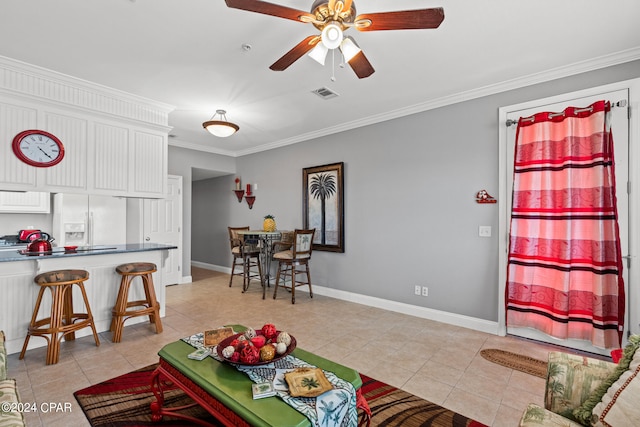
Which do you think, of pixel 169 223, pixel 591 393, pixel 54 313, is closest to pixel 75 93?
pixel 54 313

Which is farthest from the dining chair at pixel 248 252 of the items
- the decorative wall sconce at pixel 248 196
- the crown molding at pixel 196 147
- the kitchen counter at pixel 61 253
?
the crown molding at pixel 196 147

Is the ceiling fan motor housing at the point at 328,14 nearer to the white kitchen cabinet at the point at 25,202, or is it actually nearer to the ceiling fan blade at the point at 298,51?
the ceiling fan blade at the point at 298,51

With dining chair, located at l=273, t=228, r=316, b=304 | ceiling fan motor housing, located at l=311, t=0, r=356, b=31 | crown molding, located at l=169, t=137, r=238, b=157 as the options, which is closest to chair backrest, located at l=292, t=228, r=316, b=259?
dining chair, located at l=273, t=228, r=316, b=304

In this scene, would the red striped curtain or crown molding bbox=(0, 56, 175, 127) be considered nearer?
the red striped curtain

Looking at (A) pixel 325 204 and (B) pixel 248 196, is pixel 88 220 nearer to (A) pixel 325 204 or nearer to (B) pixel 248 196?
(B) pixel 248 196

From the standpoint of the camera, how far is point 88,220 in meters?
3.78

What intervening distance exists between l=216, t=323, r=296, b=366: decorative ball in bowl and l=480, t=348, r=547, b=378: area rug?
2030 mm

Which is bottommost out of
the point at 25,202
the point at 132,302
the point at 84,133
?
the point at 132,302

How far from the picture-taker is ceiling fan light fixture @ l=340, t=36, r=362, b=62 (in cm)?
200

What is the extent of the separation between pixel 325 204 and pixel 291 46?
267 cm

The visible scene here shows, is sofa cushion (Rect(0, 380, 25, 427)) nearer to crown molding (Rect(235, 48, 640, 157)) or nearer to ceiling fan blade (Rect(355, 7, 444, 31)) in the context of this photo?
ceiling fan blade (Rect(355, 7, 444, 31))

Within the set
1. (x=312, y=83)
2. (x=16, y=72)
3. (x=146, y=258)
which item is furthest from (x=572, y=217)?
(x=16, y=72)

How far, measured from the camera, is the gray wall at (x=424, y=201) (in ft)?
11.2

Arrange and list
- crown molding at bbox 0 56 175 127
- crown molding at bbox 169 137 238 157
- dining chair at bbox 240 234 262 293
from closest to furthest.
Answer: crown molding at bbox 0 56 175 127 → dining chair at bbox 240 234 262 293 → crown molding at bbox 169 137 238 157
